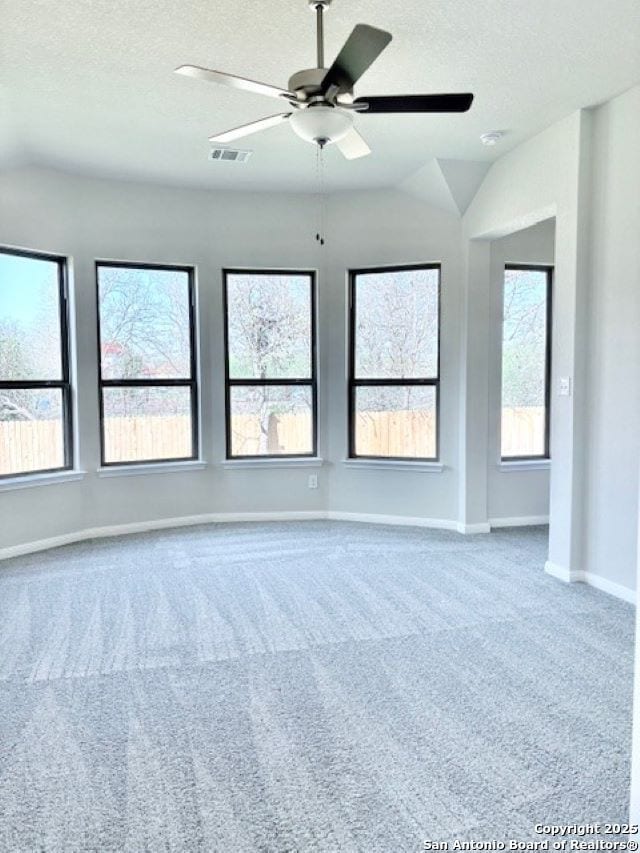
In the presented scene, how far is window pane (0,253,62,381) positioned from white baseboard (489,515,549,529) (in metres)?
3.99

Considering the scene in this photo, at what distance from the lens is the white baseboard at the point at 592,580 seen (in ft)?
11.2

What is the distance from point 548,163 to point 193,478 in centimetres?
382

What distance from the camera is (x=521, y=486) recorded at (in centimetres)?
525

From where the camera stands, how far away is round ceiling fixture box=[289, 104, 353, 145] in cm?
245

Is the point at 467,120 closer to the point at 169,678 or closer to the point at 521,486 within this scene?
the point at 521,486

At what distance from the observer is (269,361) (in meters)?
5.40

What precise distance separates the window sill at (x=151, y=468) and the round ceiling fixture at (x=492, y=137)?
11.4ft

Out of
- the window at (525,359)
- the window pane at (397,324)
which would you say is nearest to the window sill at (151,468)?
the window pane at (397,324)

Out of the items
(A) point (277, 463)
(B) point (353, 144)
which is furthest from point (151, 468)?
(B) point (353, 144)

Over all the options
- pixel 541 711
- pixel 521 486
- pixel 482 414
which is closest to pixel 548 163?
pixel 482 414

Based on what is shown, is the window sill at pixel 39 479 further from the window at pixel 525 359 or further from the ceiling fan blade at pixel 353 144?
the window at pixel 525 359

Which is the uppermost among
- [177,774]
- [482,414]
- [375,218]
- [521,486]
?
[375,218]

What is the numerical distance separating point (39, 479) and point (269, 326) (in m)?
2.37

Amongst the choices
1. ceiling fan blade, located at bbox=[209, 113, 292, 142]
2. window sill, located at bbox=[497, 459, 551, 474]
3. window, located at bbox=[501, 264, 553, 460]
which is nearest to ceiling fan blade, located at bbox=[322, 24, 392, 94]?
ceiling fan blade, located at bbox=[209, 113, 292, 142]
